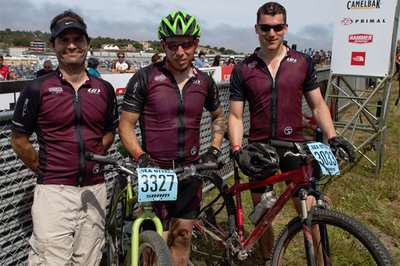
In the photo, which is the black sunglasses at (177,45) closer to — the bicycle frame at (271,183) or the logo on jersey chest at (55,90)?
the logo on jersey chest at (55,90)

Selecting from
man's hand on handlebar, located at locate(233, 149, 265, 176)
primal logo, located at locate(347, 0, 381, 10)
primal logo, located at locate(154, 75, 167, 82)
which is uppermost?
primal logo, located at locate(347, 0, 381, 10)

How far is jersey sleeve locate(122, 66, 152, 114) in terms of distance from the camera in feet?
8.81

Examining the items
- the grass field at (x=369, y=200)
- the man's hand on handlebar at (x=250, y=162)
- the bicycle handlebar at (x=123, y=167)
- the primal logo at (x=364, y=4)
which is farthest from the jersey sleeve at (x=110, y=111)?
the primal logo at (x=364, y=4)

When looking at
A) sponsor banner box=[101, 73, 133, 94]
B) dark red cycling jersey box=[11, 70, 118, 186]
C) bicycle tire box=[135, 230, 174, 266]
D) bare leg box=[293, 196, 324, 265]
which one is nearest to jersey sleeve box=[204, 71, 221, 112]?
dark red cycling jersey box=[11, 70, 118, 186]

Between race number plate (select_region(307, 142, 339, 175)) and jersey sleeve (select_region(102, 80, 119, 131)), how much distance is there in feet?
4.91

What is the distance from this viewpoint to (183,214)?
2.86 meters

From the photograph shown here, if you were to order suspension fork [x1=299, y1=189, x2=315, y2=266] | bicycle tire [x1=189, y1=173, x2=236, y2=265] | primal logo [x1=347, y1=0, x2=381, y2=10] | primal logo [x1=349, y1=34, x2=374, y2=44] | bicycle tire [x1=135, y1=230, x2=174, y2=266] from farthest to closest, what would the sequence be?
primal logo [x1=349, y1=34, x2=374, y2=44] < primal logo [x1=347, y1=0, x2=381, y2=10] < bicycle tire [x1=189, y1=173, x2=236, y2=265] < suspension fork [x1=299, y1=189, x2=315, y2=266] < bicycle tire [x1=135, y1=230, x2=174, y2=266]

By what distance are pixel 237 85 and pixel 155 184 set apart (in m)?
1.52

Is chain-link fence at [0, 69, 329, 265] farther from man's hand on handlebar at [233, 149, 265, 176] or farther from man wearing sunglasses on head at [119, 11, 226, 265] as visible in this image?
man wearing sunglasses on head at [119, 11, 226, 265]

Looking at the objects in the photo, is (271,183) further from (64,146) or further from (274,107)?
(64,146)

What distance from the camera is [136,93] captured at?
8.80 ft

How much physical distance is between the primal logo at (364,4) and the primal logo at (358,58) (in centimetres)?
76

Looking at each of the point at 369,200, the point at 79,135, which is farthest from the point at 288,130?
the point at 369,200

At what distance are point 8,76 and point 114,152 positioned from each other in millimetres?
8702
